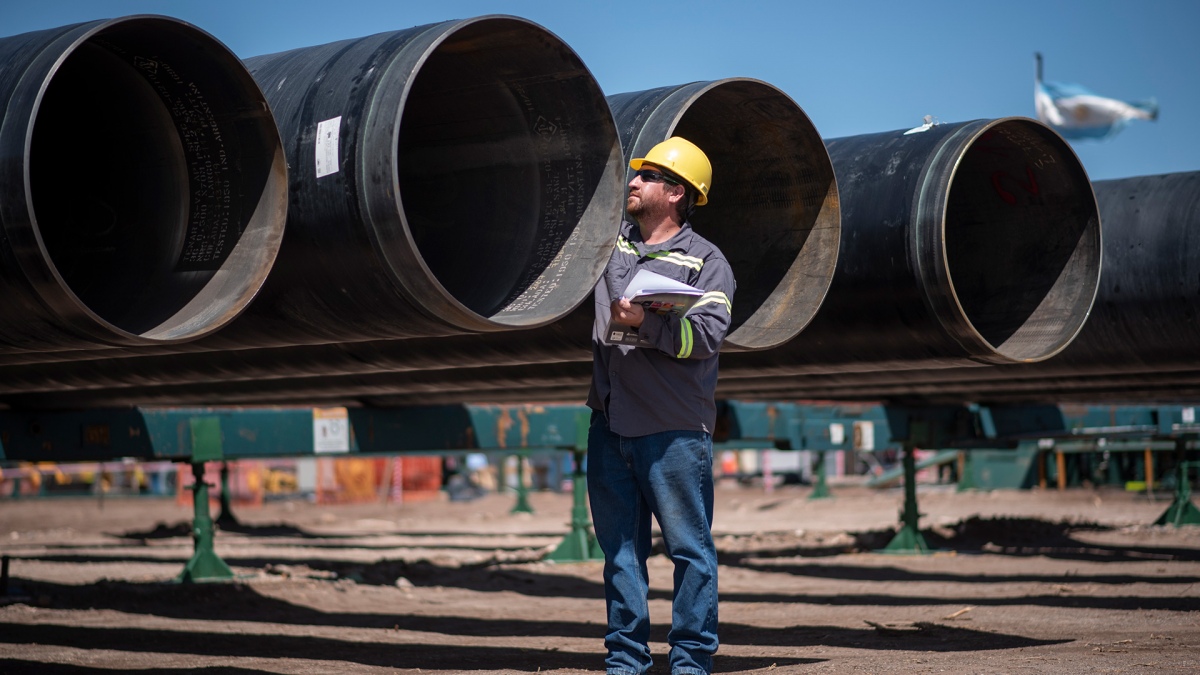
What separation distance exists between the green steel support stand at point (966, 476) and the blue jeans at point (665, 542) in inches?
904

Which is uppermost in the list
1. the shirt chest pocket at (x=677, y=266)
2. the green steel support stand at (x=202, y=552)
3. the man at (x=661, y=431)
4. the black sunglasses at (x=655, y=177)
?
the black sunglasses at (x=655, y=177)

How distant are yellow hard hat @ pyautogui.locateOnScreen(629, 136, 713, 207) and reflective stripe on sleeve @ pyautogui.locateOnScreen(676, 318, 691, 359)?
1.78ft

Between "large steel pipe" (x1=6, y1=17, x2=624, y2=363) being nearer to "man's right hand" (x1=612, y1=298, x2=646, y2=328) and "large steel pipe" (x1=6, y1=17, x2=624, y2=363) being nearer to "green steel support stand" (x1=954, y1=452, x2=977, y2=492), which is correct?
"man's right hand" (x1=612, y1=298, x2=646, y2=328)

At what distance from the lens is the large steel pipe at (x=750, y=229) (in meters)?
5.08

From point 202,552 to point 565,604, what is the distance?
119 inches

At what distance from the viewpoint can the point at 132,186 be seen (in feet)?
13.9

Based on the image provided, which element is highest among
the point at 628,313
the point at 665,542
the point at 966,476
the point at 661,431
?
the point at 628,313

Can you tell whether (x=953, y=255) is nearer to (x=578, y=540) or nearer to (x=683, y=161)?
(x=683, y=161)

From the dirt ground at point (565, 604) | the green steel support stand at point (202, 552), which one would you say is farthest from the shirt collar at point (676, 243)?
the green steel support stand at point (202, 552)

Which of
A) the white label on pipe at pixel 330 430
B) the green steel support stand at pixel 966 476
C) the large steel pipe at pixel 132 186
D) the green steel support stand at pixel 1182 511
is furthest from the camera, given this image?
the green steel support stand at pixel 966 476

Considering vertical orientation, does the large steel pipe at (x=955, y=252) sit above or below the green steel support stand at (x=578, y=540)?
above

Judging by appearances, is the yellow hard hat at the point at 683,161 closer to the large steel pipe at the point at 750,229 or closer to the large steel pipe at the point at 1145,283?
the large steel pipe at the point at 750,229

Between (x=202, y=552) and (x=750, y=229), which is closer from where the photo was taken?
(x=750, y=229)

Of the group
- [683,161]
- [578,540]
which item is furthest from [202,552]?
→ [683,161]
